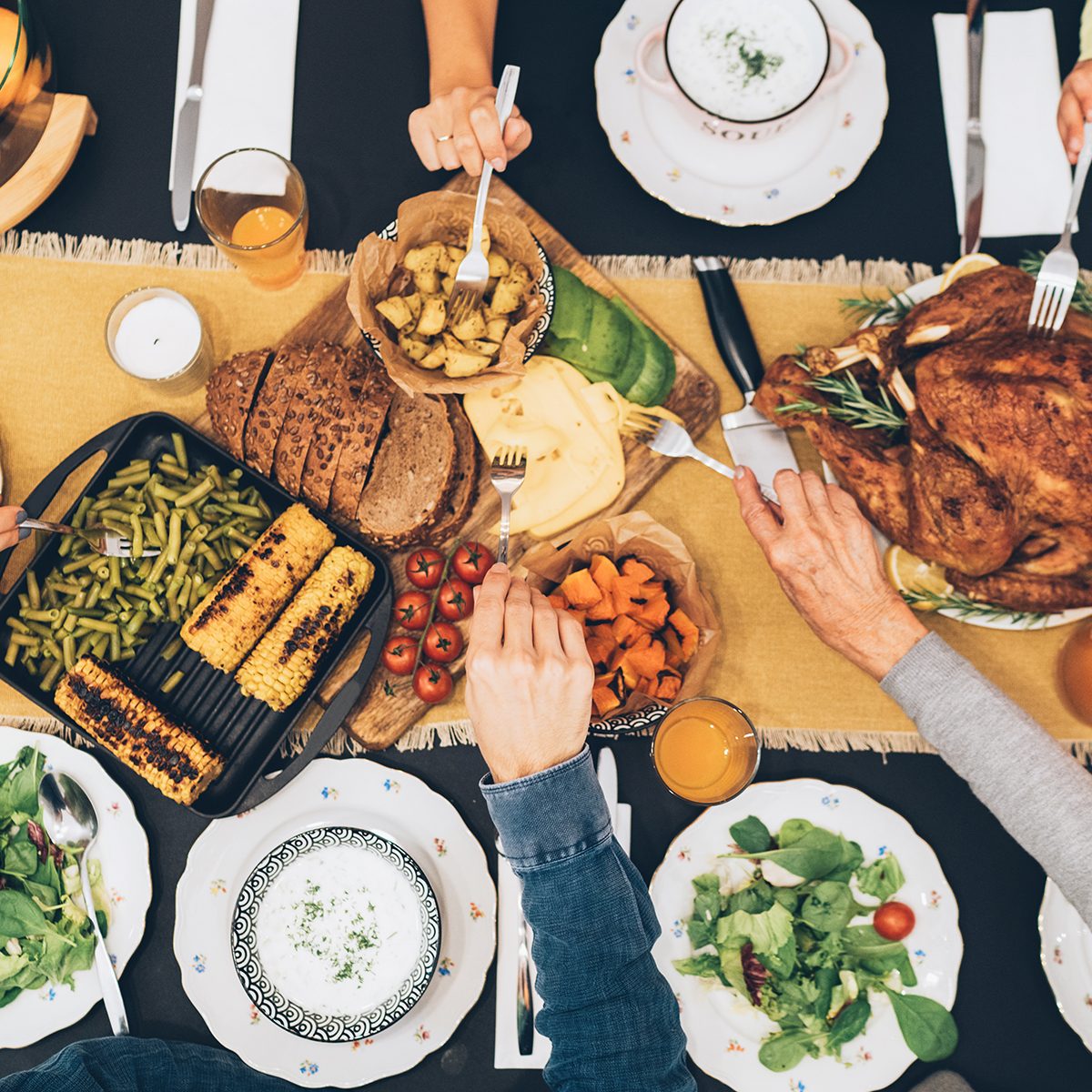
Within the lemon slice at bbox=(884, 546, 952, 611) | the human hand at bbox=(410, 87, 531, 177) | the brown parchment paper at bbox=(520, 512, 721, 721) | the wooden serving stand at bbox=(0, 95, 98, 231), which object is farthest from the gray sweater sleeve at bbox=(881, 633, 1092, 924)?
the wooden serving stand at bbox=(0, 95, 98, 231)

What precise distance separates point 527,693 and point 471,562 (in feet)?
2.30

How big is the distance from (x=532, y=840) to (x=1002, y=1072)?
158cm

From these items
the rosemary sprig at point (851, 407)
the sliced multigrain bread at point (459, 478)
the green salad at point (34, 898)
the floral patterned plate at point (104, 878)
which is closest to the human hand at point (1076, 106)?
the rosemary sprig at point (851, 407)

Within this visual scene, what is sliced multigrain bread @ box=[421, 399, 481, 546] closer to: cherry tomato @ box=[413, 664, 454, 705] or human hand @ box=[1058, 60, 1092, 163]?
cherry tomato @ box=[413, 664, 454, 705]

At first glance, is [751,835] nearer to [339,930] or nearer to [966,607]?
[966,607]

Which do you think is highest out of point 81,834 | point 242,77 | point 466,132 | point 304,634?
point 242,77

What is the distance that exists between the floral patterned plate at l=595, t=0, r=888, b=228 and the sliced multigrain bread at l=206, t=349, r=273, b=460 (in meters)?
1.19

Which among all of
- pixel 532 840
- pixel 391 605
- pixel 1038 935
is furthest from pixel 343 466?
pixel 1038 935

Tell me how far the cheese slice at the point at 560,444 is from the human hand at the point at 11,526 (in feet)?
4.05

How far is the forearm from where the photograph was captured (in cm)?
255

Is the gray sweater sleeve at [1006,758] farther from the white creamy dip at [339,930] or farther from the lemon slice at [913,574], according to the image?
the white creamy dip at [339,930]

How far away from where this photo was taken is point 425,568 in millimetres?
2504

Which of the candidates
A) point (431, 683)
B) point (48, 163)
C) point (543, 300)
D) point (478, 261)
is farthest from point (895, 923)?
point (48, 163)

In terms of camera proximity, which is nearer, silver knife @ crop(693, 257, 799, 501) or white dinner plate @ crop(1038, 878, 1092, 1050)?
white dinner plate @ crop(1038, 878, 1092, 1050)
